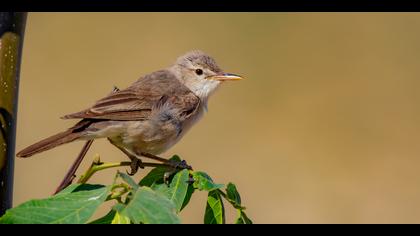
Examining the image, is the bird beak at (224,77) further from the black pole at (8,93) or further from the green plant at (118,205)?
the green plant at (118,205)

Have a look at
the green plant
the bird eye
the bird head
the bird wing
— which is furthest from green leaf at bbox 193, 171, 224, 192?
the bird eye

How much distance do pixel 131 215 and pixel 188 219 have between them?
273 inches

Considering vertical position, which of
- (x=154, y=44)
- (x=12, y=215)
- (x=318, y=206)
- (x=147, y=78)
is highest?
(x=154, y=44)

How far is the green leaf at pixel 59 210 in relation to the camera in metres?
1.74

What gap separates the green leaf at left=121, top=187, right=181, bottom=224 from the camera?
Answer: 1680 mm

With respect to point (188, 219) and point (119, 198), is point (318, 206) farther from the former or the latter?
point (119, 198)

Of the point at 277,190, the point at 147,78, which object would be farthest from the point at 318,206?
the point at 147,78

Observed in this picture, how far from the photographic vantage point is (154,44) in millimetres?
13234

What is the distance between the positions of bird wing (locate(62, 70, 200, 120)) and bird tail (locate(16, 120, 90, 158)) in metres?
0.09

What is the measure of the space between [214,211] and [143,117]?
6.48 ft

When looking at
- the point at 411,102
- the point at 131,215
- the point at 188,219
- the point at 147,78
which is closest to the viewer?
the point at 131,215

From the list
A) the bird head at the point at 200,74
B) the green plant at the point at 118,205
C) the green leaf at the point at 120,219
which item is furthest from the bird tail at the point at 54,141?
the bird head at the point at 200,74

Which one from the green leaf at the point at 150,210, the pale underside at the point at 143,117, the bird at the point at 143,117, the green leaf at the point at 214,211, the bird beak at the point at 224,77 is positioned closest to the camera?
the green leaf at the point at 150,210

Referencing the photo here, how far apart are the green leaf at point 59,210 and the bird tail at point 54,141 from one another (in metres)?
1.31
